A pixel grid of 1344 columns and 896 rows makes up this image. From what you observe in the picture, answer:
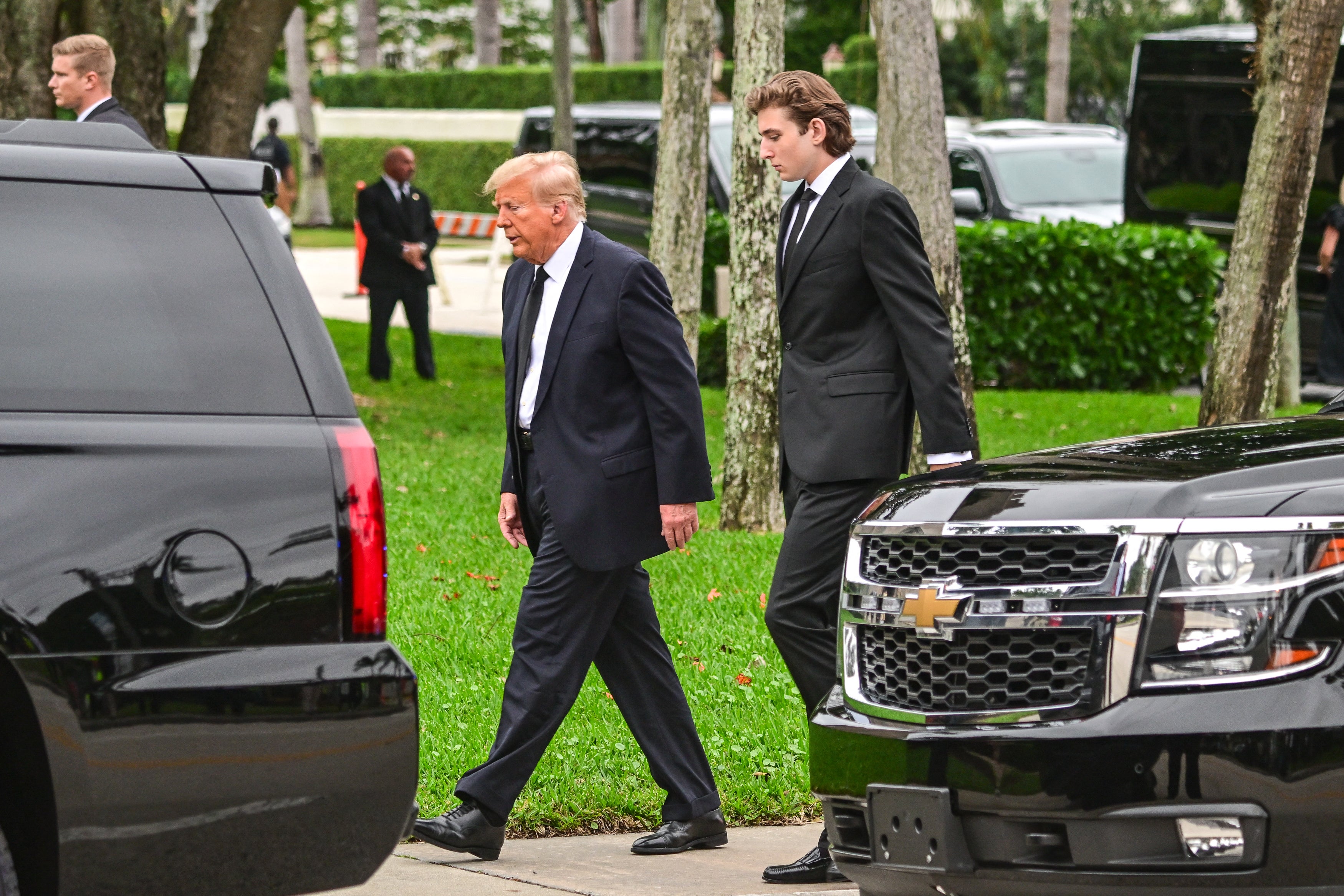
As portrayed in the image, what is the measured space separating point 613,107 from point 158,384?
17.6 meters

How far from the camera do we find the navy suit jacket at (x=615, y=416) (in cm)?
478

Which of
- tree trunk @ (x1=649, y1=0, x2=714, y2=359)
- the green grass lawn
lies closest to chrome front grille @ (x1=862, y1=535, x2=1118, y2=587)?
the green grass lawn

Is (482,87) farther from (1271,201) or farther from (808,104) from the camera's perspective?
(808,104)

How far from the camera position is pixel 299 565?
3244mm

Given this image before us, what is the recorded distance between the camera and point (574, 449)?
4.81 metres

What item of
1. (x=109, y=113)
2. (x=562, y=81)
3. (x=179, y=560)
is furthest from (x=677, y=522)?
(x=562, y=81)

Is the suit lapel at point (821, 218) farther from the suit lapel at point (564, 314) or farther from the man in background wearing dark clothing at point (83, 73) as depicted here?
the man in background wearing dark clothing at point (83, 73)

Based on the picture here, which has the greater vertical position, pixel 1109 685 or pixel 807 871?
pixel 1109 685

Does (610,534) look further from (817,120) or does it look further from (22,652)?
(22,652)

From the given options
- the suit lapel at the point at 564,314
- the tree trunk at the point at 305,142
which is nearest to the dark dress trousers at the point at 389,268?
the suit lapel at the point at 564,314

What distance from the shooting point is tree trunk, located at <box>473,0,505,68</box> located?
44.7 metres

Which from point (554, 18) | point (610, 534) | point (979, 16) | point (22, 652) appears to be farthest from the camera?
point (979, 16)

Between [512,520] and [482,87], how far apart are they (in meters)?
37.8

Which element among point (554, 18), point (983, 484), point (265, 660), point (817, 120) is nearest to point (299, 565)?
point (265, 660)
